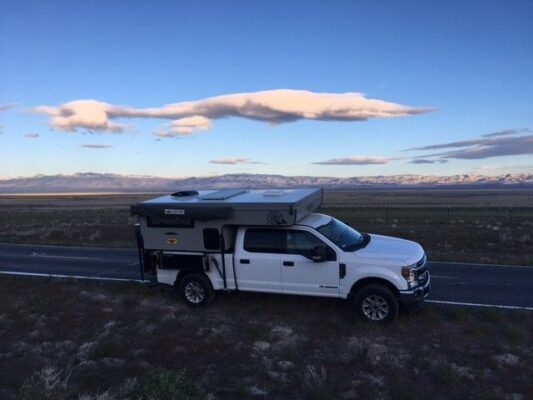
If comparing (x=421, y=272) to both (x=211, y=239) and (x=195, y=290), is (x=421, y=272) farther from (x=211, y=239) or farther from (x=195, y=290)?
(x=195, y=290)

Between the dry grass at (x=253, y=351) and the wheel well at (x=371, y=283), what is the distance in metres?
0.58

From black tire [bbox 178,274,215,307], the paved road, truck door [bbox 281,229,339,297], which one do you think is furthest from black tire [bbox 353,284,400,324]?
black tire [bbox 178,274,215,307]

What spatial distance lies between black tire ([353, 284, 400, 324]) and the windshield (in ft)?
3.01

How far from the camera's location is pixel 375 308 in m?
8.93

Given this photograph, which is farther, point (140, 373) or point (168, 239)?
point (168, 239)

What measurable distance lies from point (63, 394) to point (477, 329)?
22.3 feet

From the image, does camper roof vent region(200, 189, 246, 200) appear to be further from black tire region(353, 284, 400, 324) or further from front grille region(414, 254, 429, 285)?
front grille region(414, 254, 429, 285)

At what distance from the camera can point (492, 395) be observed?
20.0 ft

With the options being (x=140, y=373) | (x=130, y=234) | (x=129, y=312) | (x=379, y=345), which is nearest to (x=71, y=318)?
(x=129, y=312)

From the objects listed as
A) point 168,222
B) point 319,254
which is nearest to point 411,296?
point 319,254

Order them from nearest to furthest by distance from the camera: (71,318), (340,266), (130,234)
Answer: (340,266) < (71,318) < (130,234)

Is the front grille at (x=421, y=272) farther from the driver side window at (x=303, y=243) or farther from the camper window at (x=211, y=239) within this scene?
the camper window at (x=211, y=239)

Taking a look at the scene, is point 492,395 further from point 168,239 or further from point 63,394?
point 168,239

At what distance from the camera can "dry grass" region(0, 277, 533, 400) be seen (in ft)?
20.8
